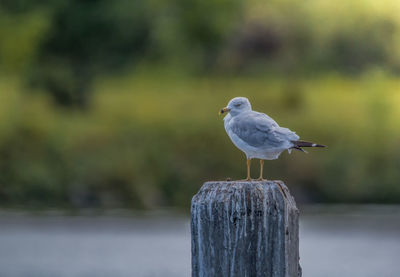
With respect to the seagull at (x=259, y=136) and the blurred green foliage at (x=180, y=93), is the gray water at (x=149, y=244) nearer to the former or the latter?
the blurred green foliage at (x=180, y=93)

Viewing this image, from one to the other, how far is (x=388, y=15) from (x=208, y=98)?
21.1ft

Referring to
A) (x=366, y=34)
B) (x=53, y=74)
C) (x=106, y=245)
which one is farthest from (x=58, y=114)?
(x=366, y=34)

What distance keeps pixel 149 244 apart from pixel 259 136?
29.7ft

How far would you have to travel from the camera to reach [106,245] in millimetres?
12484

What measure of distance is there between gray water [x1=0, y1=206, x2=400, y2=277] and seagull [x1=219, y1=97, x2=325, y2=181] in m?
6.05

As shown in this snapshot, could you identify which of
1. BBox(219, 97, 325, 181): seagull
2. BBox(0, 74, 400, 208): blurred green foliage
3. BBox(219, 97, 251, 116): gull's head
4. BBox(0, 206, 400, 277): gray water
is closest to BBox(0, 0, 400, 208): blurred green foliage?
BBox(0, 74, 400, 208): blurred green foliage

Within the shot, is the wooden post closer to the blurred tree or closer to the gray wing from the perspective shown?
the gray wing

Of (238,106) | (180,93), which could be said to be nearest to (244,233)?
(238,106)

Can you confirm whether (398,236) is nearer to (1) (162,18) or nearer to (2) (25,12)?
(2) (25,12)

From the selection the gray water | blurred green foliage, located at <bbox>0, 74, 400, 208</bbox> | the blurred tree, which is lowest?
the gray water

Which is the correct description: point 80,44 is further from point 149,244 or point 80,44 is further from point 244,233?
point 244,233

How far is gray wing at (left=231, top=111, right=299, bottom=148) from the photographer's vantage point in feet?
11.6

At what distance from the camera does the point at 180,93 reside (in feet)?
72.8

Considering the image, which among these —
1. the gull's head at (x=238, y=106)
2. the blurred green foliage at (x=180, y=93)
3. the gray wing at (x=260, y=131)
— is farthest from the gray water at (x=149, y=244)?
the gray wing at (x=260, y=131)
